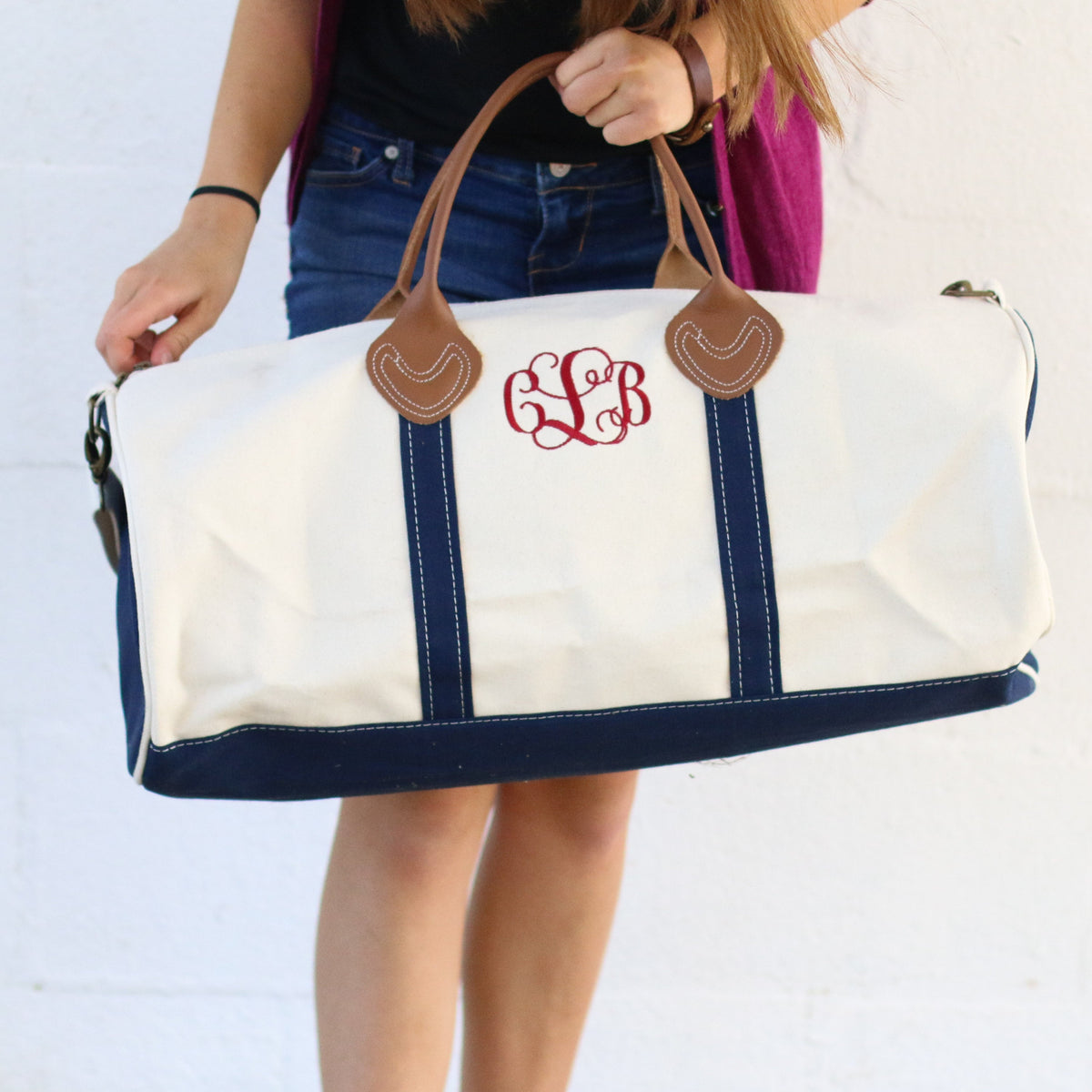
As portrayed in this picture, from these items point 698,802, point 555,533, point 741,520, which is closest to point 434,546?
point 555,533

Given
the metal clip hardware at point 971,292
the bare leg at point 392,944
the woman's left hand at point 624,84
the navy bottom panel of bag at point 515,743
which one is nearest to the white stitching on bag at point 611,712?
the navy bottom panel of bag at point 515,743

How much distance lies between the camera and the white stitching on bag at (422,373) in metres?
0.65

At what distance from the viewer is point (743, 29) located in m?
0.65

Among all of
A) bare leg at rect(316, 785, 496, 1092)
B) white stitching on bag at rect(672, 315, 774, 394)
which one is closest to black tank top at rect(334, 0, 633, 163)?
white stitching on bag at rect(672, 315, 774, 394)

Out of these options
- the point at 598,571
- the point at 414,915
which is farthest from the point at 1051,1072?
the point at 598,571

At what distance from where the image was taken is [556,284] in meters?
0.82

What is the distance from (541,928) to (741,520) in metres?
0.40

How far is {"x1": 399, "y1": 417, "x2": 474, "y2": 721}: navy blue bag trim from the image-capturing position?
2.12ft

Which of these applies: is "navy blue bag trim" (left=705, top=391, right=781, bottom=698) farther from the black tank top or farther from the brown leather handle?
the black tank top

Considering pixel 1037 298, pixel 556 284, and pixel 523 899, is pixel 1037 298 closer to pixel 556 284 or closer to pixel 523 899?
pixel 556 284

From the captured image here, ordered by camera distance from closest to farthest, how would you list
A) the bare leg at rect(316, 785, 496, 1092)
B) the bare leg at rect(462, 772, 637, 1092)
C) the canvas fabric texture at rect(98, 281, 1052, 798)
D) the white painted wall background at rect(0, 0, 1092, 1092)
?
the canvas fabric texture at rect(98, 281, 1052, 798) < the bare leg at rect(316, 785, 496, 1092) < the bare leg at rect(462, 772, 637, 1092) < the white painted wall background at rect(0, 0, 1092, 1092)

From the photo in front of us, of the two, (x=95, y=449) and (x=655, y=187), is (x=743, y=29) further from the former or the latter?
(x=95, y=449)

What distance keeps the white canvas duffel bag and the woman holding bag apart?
9cm

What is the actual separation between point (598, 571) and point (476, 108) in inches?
14.3
